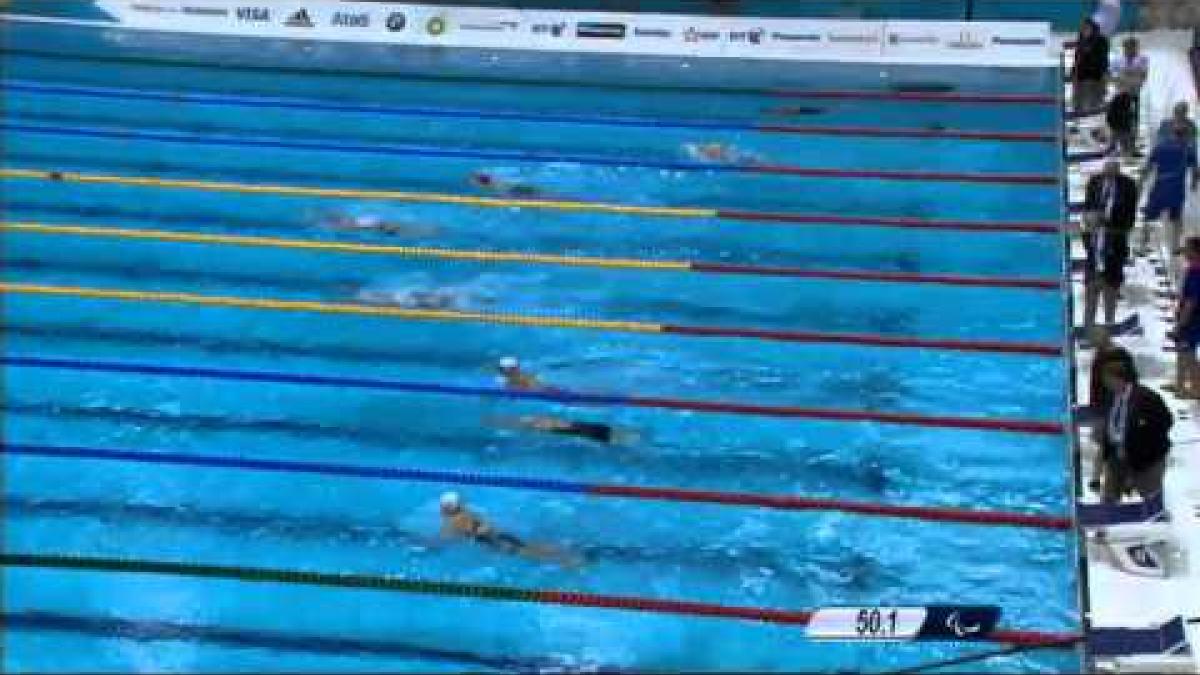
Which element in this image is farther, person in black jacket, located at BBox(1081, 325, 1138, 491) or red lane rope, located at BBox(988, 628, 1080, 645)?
person in black jacket, located at BBox(1081, 325, 1138, 491)

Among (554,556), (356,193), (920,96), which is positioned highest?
(920,96)

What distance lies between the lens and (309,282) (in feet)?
38.7

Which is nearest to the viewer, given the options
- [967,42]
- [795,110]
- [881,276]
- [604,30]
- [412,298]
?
[412,298]

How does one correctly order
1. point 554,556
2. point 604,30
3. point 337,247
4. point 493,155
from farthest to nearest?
point 604,30
point 493,155
point 337,247
point 554,556

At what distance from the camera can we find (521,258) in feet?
39.8

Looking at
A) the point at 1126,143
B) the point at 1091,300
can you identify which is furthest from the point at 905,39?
the point at 1091,300

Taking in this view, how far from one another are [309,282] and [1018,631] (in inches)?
242

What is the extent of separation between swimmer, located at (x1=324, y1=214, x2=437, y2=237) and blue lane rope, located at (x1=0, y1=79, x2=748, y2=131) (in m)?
2.68

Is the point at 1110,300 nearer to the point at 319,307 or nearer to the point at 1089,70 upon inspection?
the point at 1089,70

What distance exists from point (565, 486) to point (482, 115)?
696 cm

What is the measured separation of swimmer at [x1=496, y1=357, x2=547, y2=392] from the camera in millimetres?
10109

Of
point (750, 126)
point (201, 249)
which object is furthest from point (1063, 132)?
point (201, 249)

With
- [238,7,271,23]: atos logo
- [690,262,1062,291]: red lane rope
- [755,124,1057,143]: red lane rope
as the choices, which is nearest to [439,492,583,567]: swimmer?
[690,262,1062,291]: red lane rope

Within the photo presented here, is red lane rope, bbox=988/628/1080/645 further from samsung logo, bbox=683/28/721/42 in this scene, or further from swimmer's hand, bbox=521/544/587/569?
samsung logo, bbox=683/28/721/42
